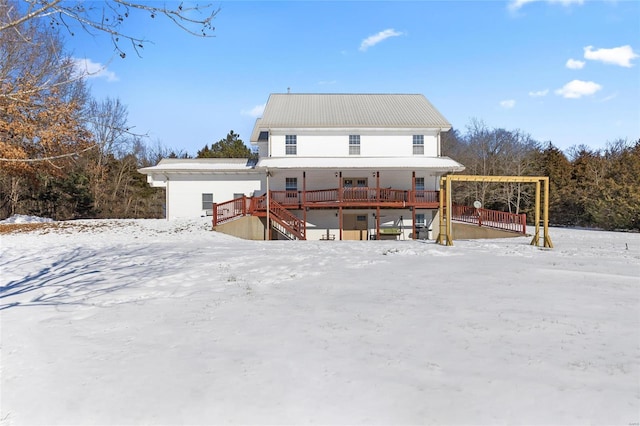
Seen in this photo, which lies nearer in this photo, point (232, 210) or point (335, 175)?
point (232, 210)

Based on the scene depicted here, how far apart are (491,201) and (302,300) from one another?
3404cm

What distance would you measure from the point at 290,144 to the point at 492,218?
12.6m

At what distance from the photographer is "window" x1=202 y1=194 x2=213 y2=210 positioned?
23800mm

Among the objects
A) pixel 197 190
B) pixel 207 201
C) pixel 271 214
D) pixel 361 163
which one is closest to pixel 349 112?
pixel 361 163

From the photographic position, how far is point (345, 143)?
23406 mm

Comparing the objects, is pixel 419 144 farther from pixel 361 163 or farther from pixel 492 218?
pixel 492 218

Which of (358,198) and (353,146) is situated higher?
(353,146)

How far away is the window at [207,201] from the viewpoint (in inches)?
937

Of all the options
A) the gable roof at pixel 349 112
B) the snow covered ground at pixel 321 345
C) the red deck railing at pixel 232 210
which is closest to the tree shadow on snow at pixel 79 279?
the snow covered ground at pixel 321 345

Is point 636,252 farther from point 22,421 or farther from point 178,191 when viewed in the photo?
point 178,191

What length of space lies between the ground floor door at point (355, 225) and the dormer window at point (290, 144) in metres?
5.07

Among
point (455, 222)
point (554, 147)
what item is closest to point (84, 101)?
point (455, 222)

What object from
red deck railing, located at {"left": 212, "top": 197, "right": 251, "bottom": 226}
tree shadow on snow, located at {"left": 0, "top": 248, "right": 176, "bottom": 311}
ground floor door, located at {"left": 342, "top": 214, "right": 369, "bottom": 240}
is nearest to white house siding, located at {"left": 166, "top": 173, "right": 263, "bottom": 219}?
red deck railing, located at {"left": 212, "top": 197, "right": 251, "bottom": 226}

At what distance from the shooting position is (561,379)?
3934 millimetres
